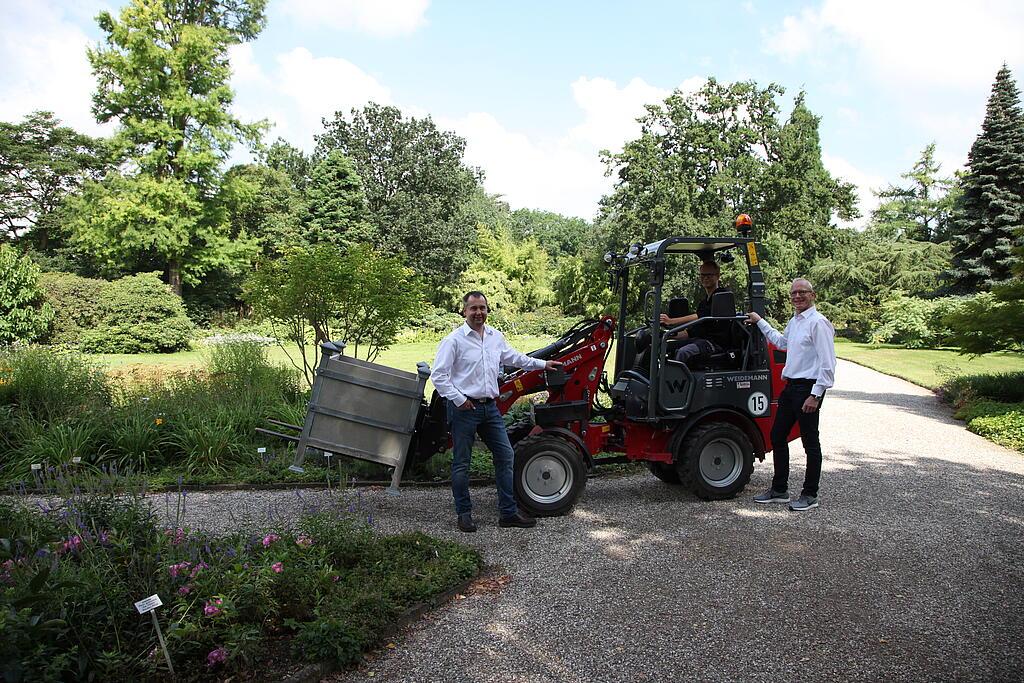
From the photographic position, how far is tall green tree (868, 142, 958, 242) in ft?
142

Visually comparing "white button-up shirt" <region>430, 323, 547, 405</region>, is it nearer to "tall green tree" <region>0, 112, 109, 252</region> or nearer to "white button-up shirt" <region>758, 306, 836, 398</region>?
"white button-up shirt" <region>758, 306, 836, 398</region>

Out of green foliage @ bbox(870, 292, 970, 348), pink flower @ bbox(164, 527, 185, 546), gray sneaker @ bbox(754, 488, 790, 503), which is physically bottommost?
pink flower @ bbox(164, 527, 185, 546)

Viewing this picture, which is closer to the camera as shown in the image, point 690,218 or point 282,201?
point 690,218

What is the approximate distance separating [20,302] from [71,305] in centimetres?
160

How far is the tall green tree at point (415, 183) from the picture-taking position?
40094mm

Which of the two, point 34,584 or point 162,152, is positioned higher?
point 162,152

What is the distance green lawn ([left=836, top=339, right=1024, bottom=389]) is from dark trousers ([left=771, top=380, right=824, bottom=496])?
1028 centimetres

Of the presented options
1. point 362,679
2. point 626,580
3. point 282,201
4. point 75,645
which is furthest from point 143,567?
point 282,201

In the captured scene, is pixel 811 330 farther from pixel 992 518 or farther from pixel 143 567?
pixel 143 567

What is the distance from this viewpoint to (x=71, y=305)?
23.8 metres

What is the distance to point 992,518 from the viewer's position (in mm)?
5961

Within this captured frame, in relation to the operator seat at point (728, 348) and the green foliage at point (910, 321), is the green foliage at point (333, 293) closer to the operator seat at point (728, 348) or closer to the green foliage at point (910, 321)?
the operator seat at point (728, 348)

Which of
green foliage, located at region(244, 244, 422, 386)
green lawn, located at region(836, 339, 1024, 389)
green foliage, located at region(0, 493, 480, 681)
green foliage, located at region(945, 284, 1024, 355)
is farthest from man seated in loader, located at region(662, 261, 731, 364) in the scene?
green lawn, located at region(836, 339, 1024, 389)

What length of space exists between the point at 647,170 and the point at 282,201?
68.2 ft
